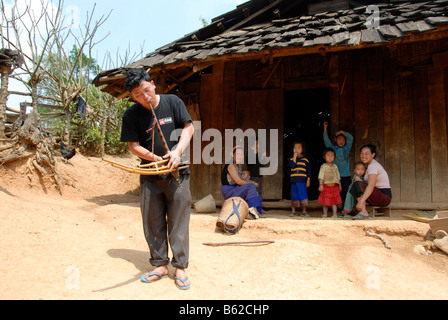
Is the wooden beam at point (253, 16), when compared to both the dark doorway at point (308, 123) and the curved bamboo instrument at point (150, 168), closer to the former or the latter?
the dark doorway at point (308, 123)

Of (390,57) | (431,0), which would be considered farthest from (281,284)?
(431,0)

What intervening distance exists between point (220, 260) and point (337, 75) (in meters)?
4.32

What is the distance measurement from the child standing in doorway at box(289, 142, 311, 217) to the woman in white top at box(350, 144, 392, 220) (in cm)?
82

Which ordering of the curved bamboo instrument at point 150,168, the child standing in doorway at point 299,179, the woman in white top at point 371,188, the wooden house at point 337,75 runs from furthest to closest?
1. the child standing in doorway at point 299,179
2. the wooden house at point 337,75
3. the woman in white top at point 371,188
4. the curved bamboo instrument at point 150,168

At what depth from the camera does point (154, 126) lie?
2.99m

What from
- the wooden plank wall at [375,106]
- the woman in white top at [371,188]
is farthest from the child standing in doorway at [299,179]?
the wooden plank wall at [375,106]

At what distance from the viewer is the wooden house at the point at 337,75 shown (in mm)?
5242

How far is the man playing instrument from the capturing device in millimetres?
2934

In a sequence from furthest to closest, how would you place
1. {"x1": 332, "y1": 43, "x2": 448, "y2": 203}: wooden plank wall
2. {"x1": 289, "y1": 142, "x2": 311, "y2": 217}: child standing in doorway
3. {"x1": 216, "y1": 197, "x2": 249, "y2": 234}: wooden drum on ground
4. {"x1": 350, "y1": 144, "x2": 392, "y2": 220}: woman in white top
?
{"x1": 289, "y1": 142, "x2": 311, "y2": 217}: child standing in doorway, {"x1": 332, "y1": 43, "x2": 448, "y2": 203}: wooden plank wall, {"x1": 350, "y1": 144, "x2": 392, "y2": 220}: woman in white top, {"x1": 216, "y1": 197, "x2": 249, "y2": 234}: wooden drum on ground

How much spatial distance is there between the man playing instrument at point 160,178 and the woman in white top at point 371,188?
10.3 ft

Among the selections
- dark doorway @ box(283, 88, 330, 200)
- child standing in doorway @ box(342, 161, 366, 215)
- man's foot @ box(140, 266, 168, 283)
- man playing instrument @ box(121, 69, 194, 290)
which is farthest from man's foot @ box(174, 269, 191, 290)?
dark doorway @ box(283, 88, 330, 200)

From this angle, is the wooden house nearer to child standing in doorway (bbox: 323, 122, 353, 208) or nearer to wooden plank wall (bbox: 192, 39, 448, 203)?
wooden plank wall (bbox: 192, 39, 448, 203)

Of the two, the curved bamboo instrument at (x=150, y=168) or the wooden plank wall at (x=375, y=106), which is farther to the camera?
the wooden plank wall at (x=375, y=106)

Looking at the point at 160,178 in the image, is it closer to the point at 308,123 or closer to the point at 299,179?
the point at 299,179
